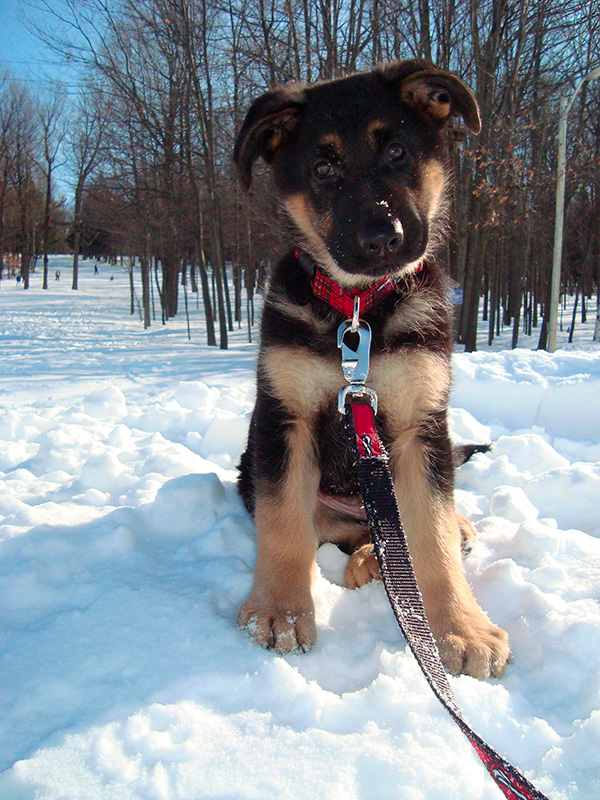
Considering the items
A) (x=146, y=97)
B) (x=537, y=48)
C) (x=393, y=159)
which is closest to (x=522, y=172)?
(x=537, y=48)

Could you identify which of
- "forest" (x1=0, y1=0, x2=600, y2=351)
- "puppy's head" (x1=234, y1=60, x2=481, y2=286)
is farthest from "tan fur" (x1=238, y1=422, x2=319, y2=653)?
"forest" (x1=0, y1=0, x2=600, y2=351)

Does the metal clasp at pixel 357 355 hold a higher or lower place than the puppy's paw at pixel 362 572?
higher

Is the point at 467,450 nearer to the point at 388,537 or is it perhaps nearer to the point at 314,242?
the point at 314,242

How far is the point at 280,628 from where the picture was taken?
80.9 inches

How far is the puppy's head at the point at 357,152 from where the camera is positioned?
7.25 feet

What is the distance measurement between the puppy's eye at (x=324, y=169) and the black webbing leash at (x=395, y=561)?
0.94 metres

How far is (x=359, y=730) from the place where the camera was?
63.7 inches

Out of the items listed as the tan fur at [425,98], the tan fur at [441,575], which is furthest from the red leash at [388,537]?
the tan fur at [425,98]

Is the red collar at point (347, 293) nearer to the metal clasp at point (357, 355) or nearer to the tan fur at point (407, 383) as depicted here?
the metal clasp at point (357, 355)

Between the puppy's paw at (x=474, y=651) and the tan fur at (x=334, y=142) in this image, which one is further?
the tan fur at (x=334, y=142)

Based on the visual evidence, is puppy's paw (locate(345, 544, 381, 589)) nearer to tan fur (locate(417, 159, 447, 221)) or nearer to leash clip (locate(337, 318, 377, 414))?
leash clip (locate(337, 318, 377, 414))

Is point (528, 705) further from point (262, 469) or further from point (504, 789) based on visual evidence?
point (262, 469)

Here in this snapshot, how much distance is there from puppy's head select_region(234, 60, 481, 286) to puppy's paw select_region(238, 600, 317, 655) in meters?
1.33

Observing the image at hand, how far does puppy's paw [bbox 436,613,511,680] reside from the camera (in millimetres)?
1942
